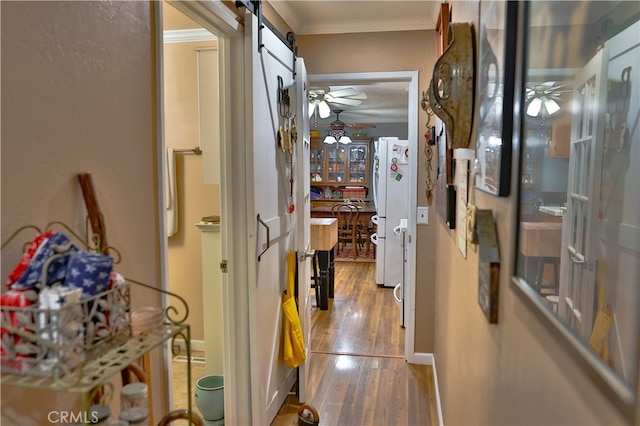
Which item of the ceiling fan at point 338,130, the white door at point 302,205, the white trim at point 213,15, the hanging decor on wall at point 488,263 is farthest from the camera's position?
the ceiling fan at point 338,130

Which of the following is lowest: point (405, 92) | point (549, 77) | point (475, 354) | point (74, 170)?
point (475, 354)

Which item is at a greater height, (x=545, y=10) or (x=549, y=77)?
(x=545, y=10)

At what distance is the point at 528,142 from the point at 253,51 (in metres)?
1.52

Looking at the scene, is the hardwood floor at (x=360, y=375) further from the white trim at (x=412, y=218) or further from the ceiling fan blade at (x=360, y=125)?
the ceiling fan blade at (x=360, y=125)

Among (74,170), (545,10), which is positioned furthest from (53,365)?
(545,10)

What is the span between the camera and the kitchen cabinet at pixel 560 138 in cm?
71

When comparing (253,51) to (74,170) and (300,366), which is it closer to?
(74,170)

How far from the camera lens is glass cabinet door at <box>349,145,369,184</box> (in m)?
8.91

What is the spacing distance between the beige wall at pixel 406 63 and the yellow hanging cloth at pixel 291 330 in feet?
3.63

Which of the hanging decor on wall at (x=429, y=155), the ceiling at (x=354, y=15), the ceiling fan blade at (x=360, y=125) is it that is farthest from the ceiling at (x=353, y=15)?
the ceiling fan blade at (x=360, y=125)

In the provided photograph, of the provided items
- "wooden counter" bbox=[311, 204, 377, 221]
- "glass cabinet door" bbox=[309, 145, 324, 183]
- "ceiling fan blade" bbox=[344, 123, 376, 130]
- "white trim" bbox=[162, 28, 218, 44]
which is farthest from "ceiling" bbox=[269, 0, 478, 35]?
"glass cabinet door" bbox=[309, 145, 324, 183]

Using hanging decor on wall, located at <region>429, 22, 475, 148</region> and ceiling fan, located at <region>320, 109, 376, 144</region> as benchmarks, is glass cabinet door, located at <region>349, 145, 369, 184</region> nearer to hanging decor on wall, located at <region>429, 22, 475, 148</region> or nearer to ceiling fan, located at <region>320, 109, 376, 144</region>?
ceiling fan, located at <region>320, 109, 376, 144</region>

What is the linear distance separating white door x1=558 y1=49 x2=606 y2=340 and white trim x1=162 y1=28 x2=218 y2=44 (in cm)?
298

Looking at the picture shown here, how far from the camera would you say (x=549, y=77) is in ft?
2.53
